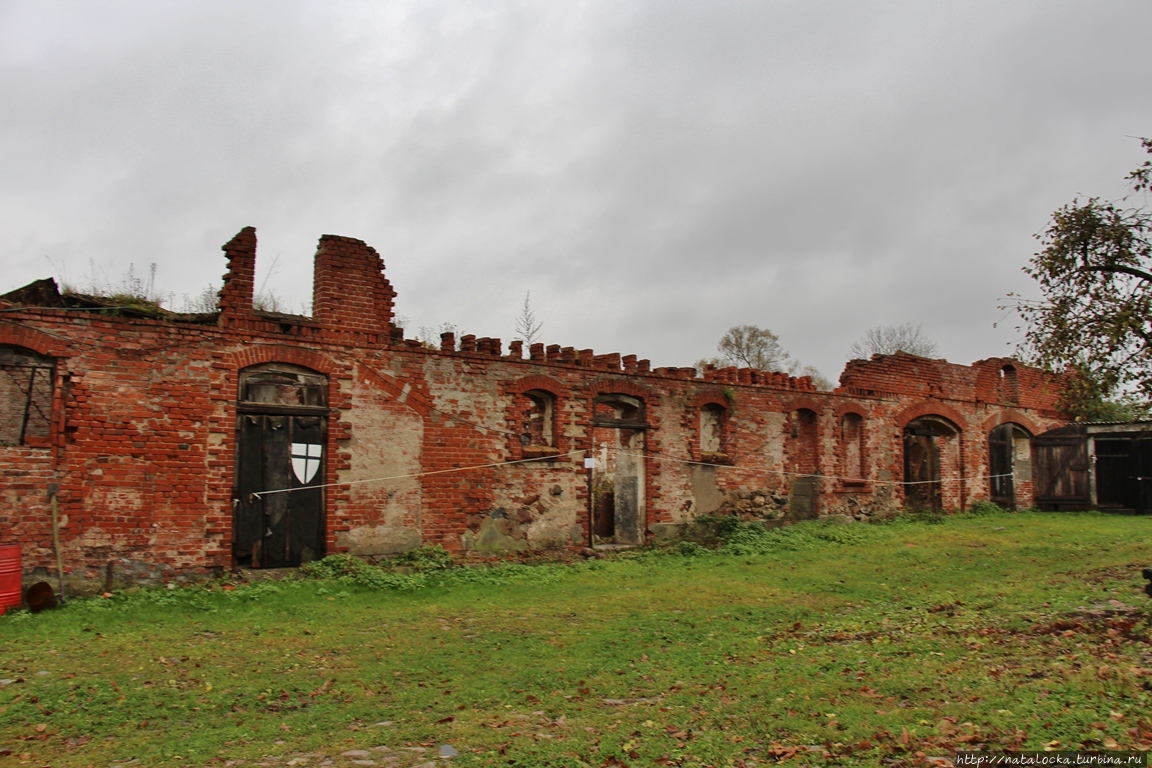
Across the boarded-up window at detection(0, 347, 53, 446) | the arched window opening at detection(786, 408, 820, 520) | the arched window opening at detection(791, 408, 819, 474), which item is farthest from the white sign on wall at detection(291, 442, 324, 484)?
the arched window opening at detection(791, 408, 819, 474)

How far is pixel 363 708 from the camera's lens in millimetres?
6348

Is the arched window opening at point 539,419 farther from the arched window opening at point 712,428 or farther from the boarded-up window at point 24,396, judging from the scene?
the boarded-up window at point 24,396

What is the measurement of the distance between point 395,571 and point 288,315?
4035mm

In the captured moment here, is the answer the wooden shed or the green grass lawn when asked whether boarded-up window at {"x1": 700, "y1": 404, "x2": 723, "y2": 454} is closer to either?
the green grass lawn

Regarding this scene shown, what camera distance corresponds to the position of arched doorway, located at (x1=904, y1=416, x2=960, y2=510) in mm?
19531

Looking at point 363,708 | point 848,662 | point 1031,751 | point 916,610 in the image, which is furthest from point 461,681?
point 916,610

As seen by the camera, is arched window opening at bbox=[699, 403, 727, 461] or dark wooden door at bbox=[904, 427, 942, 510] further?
dark wooden door at bbox=[904, 427, 942, 510]

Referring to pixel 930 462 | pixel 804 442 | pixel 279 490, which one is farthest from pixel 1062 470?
pixel 279 490

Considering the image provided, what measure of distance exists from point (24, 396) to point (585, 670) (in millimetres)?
8066

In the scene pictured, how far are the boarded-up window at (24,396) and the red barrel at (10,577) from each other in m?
1.38

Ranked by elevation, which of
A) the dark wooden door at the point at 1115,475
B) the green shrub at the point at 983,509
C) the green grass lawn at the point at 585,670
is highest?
the dark wooden door at the point at 1115,475

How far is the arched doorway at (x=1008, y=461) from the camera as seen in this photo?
2094cm

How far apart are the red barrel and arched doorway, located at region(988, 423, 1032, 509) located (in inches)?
814

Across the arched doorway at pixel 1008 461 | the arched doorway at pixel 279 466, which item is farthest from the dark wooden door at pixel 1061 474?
the arched doorway at pixel 279 466
